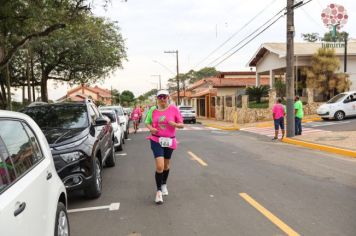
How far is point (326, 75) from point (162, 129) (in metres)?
26.3

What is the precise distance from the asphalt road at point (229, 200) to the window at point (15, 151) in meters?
1.77

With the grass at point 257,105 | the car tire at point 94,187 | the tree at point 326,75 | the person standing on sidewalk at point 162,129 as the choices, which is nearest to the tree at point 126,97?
the grass at point 257,105

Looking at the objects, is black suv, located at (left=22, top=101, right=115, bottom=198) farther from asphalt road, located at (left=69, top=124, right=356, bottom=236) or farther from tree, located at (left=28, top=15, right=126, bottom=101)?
tree, located at (left=28, top=15, right=126, bottom=101)

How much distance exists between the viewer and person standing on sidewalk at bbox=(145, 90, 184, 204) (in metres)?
6.74

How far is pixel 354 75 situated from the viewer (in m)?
33.3

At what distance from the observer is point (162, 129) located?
6.75 m

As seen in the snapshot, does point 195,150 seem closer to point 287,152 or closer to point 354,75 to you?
point 287,152

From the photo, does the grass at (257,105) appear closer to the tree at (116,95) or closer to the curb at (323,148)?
the curb at (323,148)

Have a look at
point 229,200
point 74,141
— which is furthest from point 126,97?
point 229,200

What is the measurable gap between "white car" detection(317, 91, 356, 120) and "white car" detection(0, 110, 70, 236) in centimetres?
2259

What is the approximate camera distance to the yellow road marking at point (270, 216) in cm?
522

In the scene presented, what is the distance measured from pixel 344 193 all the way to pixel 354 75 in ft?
93.9

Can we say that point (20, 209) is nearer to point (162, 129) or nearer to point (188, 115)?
point (162, 129)

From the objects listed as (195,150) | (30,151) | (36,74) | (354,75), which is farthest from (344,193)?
(36,74)
